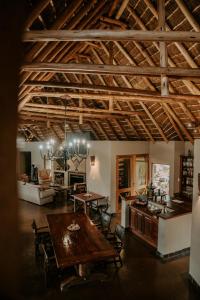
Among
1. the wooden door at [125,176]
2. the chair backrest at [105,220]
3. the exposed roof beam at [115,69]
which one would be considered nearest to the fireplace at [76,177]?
the wooden door at [125,176]

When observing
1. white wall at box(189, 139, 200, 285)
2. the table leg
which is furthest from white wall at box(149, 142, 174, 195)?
the table leg

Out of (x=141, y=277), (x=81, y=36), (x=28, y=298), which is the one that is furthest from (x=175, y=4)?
(x=28, y=298)

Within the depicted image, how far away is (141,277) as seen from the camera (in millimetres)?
5062

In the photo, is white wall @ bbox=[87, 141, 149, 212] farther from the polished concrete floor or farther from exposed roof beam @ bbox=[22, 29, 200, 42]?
exposed roof beam @ bbox=[22, 29, 200, 42]

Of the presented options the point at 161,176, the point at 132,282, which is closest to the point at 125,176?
the point at 161,176

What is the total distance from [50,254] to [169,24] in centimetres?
572

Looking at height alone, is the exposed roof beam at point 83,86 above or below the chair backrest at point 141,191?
above

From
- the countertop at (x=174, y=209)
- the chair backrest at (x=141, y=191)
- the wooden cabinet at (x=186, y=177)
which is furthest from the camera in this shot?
the chair backrest at (x=141, y=191)

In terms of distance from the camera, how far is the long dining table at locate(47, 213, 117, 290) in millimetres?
3918

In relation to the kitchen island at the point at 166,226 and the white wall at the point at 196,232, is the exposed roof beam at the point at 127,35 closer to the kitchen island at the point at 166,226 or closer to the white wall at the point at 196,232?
the white wall at the point at 196,232

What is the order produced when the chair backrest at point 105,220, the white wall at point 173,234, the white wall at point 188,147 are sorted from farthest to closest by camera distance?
the white wall at point 188,147
the chair backrest at point 105,220
the white wall at point 173,234

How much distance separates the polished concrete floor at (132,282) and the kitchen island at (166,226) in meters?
0.29

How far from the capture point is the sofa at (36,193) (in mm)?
10508

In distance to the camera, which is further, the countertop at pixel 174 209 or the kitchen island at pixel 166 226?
the countertop at pixel 174 209
